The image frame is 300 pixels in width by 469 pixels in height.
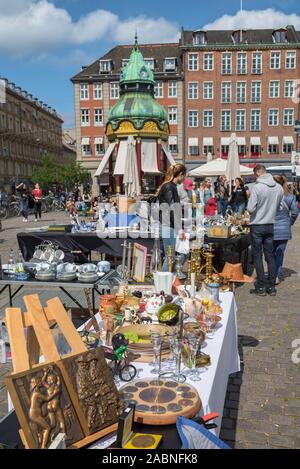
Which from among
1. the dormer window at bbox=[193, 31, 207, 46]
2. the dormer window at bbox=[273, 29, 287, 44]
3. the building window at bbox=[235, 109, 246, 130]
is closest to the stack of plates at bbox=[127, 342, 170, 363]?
the building window at bbox=[235, 109, 246, 130]

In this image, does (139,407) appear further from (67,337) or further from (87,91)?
(87,91)

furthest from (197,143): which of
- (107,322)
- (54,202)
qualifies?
(107,322)

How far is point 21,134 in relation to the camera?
57406 mm

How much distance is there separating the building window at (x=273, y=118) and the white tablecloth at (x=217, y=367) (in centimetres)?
4057

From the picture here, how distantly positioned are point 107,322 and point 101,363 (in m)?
1.02

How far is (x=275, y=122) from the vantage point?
134 ft

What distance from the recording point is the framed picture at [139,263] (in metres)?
4.32

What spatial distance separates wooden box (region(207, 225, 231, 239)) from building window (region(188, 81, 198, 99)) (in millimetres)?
36855

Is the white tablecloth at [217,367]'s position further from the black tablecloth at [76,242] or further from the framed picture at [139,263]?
the black tablecloth at [76,242]

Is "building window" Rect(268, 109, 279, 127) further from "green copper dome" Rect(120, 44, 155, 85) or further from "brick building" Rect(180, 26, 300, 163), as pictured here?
"green copper dome" Rect(120, 44, 155, 85)

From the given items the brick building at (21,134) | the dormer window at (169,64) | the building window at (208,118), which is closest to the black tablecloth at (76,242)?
the building window at (208,118)

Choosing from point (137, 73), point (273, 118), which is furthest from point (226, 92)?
point (137, 73)

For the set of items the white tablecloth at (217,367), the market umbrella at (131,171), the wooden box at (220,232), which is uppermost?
the market umbrella at (131,171)

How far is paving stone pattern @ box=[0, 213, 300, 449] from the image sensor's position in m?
2.90
